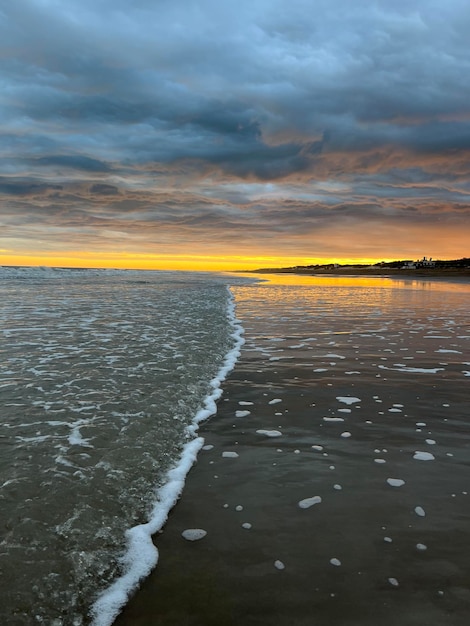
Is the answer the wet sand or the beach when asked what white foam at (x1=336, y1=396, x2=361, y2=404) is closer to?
the beach

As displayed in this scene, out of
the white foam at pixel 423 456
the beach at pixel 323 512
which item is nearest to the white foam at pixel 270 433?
the beach at pixel 323 512

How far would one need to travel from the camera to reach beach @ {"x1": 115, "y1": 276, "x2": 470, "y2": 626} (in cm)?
306

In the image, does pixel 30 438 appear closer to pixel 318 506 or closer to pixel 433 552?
pixel 318 506

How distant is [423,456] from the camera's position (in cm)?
534

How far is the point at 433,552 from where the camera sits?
3.58 metres

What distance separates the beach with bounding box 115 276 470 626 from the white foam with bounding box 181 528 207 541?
5 centimetres

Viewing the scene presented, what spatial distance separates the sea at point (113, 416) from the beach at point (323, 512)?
30cm

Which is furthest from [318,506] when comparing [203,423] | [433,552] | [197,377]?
[197,377]

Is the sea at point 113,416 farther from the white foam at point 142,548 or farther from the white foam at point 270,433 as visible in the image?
the white foam at point 270,433

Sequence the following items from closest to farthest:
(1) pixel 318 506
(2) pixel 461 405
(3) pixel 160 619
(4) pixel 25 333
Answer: (3) pixel 160 619, (1) pixel 318 506, (2) pixel 461 405, (4) pixel 25 333

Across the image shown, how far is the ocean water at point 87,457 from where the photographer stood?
335 cm

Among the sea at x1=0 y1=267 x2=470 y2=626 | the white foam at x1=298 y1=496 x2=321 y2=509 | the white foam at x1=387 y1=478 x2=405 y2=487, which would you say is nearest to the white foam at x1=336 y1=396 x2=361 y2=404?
the sea at x1=0 y1=267 x2=470 y2=626

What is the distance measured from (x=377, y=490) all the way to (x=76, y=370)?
6934 mm

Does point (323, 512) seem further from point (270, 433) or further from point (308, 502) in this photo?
point (270, 433)
